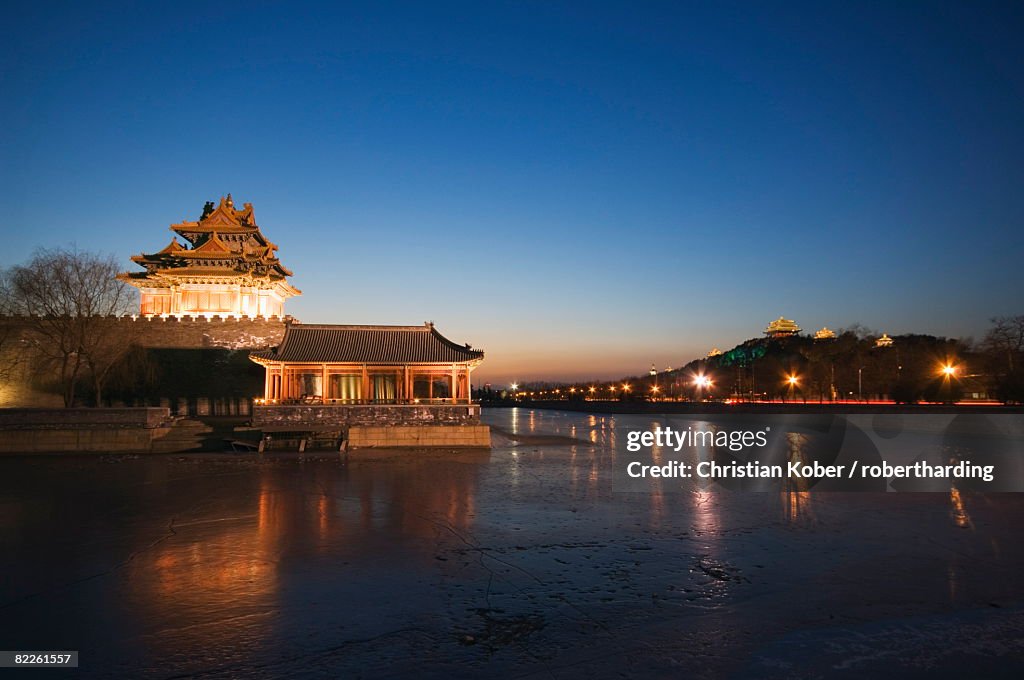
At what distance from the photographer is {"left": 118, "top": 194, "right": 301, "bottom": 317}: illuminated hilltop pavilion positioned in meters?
44.3

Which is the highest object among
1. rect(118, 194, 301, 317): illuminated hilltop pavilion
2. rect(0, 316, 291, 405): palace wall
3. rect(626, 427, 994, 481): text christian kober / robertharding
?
rect(118, 194, 301, 317): illuminated hilltop pavilion

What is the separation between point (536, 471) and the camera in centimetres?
2127

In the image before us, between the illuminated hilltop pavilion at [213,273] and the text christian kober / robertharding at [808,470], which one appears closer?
the text christian kober / robertharding at [808,470]

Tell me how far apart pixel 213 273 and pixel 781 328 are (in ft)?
408

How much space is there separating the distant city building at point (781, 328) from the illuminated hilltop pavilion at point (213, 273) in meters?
118

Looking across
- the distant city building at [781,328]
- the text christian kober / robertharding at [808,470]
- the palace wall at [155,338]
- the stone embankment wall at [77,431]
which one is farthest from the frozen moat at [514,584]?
the distant city building at [781,328]

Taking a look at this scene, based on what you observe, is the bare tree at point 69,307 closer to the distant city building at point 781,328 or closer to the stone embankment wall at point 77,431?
the stone embankment wall at point 77,431

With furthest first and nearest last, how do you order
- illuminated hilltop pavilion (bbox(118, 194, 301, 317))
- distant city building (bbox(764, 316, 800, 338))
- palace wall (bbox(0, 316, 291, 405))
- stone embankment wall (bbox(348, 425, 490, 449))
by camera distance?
1. distant city building (bbox(764, 316, 800, 338))
2. illuminated hilltop pavilion (bbox(118, 194, 301, 317))
3. palace wall (bbox(0, 316, 291, 405))
4. stone embankment wall (bbox(348, 425, 490, 449))

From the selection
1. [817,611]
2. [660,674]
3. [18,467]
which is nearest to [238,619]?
[660,674]

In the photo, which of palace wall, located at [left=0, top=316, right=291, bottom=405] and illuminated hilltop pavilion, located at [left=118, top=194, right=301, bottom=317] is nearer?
palace wall, located at [left=0, top=316, right=291, bottom=405]

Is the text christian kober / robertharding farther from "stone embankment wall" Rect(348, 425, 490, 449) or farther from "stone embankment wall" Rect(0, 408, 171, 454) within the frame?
"stone embankment wall" Rect(0, 408, 171, 454)

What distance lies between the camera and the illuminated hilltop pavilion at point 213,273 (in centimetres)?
4434

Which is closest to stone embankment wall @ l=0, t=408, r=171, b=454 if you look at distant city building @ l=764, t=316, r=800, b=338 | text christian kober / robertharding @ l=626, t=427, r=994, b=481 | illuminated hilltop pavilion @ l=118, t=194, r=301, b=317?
illuminated hilltop pavilion @ l=118, t=194, r=301, b=317

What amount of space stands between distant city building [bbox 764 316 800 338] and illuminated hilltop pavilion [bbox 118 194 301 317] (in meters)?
118
